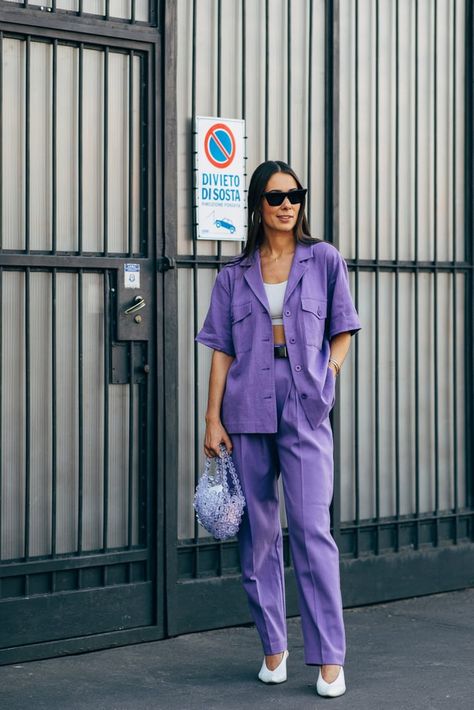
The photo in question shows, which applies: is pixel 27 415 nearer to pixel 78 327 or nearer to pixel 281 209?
pixel 78 327

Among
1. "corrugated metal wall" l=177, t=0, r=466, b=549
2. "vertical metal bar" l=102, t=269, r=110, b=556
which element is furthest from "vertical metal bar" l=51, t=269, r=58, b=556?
"corrugated metal wall" l=177, t=0, r=466, b=549

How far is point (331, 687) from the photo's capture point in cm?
466

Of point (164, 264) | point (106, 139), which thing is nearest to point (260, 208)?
point (164, 264)

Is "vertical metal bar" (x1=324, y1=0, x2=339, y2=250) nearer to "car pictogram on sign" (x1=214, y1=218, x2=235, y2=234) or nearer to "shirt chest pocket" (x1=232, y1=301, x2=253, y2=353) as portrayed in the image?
"car pictogram on sign" (x1=214, y1=218, x2=235, y2=234)

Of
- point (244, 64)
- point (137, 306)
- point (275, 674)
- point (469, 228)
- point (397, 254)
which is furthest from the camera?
point (469, 228)

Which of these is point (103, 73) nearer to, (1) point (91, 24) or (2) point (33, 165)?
(1) point (91, 24)

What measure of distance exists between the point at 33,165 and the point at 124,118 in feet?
1.72

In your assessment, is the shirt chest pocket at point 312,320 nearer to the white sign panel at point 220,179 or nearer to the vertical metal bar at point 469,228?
the white sign panel at point 220,179

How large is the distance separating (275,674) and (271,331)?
53.5 inches

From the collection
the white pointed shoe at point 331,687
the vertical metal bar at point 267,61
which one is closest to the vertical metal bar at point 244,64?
the vertical metal bar at point 267,61

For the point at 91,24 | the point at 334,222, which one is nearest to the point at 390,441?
the point at 334,222

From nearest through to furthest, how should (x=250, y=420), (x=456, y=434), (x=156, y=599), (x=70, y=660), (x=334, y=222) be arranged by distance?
(x=250, y=420)
(x=70, y=660)
(x=156, y=599)
(x=334, y=222)
(x=456, y=434)

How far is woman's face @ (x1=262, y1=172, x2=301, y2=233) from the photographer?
4.80 meters

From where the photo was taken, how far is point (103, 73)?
18.0 feet
